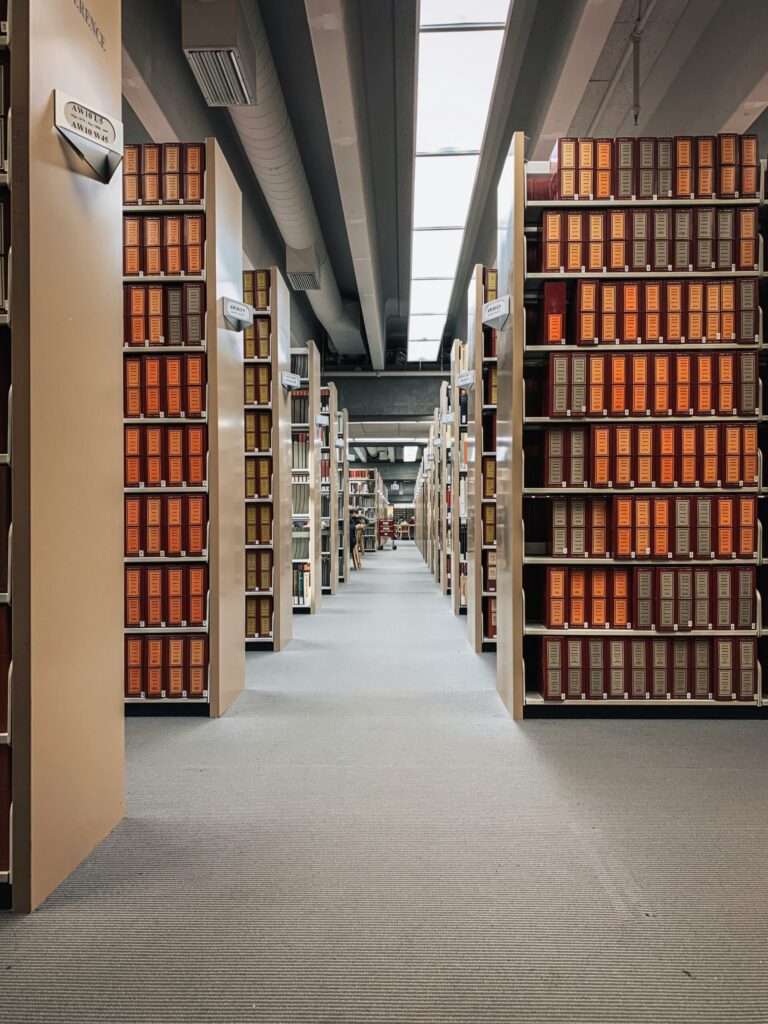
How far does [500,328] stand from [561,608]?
1.54 m

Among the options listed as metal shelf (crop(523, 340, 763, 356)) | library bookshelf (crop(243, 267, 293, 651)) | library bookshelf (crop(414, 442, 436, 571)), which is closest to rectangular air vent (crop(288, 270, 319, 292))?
library bookshelf (crop(243, 267, 293, 651))

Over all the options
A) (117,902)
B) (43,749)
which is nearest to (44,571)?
(43,749)

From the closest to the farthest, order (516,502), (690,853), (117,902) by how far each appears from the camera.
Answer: (117,902) → (690,853) → (516,502)

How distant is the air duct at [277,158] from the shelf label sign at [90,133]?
7.71 feet

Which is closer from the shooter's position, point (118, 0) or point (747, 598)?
point (118, 0)

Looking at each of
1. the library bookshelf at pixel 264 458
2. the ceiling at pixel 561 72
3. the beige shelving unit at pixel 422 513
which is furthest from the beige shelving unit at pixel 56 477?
the beige shelving unit at pixel 422 513

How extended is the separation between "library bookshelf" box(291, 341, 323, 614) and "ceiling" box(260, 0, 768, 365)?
1894mm

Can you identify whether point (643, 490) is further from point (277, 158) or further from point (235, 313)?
point (277, 158)

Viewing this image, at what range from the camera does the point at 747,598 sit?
3576 mm

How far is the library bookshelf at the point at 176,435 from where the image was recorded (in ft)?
12.2

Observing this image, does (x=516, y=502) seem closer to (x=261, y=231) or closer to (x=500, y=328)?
(x=500, y=328)

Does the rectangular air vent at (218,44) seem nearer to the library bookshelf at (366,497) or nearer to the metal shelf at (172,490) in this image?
the metal shelf at (172,490)

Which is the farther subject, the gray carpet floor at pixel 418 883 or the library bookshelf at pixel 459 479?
the library bookshelf at pixel 459 479

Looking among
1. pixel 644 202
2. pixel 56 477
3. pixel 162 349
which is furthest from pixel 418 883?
pixel 644 202
